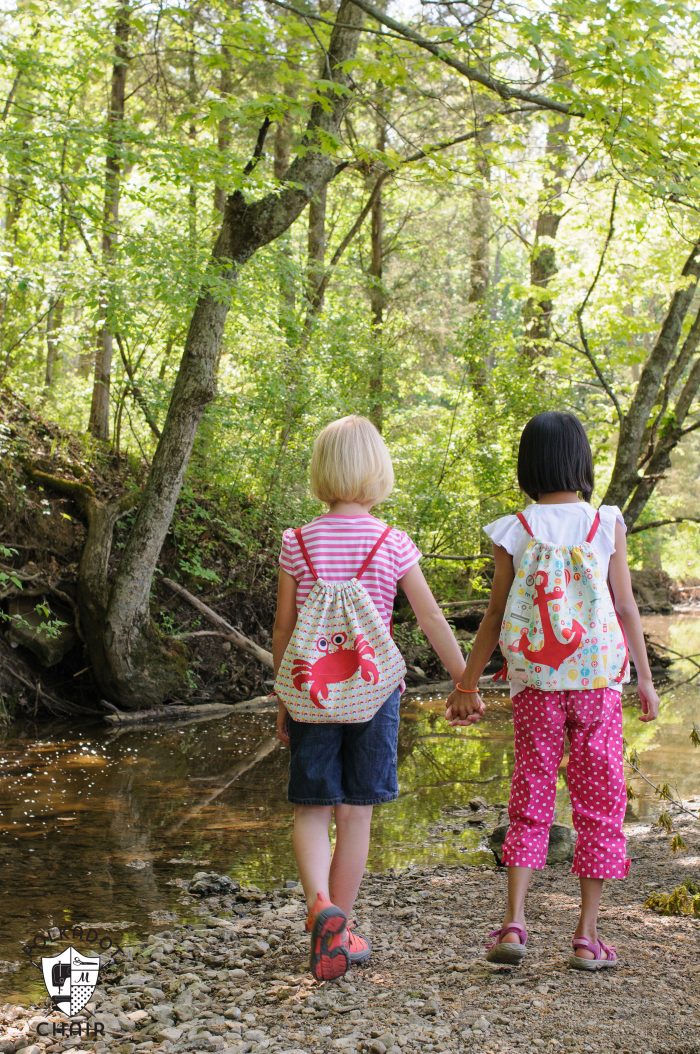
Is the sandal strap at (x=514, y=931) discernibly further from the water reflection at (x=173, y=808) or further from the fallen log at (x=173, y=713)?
the fallen log at (x=173, y=713)

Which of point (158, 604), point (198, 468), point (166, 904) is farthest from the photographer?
point (198, 468)

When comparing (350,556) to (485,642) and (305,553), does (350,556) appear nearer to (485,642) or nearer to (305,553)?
(305,553)

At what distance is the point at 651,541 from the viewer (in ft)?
87.4

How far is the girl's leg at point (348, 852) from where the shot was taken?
340cm

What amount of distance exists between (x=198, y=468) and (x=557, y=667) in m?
9.30

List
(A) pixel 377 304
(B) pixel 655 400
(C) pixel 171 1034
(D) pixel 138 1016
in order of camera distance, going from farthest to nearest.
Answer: (A) pixel 377 304, (B) pixel 655 400, (D) pixel 138 1016, (C) pixel 171 1034

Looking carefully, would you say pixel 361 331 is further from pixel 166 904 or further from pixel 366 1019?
pixel 366 1019

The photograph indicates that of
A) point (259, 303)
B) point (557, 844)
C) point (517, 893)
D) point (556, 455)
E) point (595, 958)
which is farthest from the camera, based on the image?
point (259, 303)

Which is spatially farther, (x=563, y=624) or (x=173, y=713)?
(x=173, y=713)

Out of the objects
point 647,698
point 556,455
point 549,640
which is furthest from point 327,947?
point 556,455

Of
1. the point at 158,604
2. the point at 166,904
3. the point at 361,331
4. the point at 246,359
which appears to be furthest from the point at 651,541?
the point at 166,904

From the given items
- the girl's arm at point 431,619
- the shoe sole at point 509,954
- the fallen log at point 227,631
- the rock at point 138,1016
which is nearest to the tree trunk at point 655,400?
the fallen log at point 227,631

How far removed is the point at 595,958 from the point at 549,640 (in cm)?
110

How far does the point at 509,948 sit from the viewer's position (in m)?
3.33
